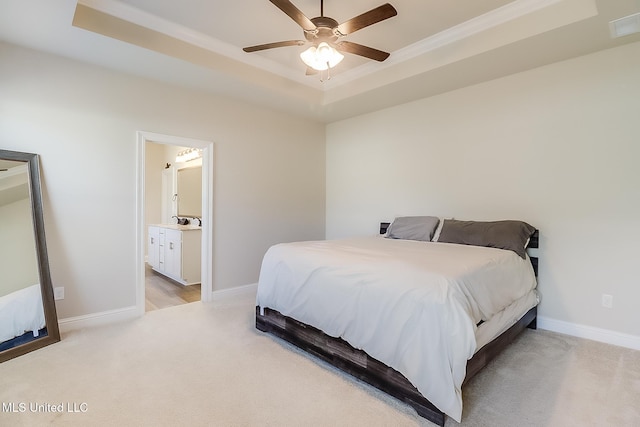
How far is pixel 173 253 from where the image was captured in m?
4.79

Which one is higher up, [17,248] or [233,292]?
[17,248]

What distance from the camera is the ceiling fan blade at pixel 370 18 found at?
1.91 meters

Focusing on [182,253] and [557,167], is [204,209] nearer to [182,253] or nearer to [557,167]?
[182,253]

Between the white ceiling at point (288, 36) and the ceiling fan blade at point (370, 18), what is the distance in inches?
25.1

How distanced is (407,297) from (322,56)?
6.02 ft

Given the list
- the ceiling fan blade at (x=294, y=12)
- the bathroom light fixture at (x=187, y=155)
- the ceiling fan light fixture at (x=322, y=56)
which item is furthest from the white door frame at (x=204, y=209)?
the ceiling fan blade at (x=294, y=12)

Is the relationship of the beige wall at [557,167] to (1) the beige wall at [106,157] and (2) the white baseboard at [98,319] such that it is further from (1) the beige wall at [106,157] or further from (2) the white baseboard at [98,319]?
(2) the white baseboard at [98,319]

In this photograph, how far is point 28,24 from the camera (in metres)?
2.38

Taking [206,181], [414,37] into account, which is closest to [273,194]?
[206,181]

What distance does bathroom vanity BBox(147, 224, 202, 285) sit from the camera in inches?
180

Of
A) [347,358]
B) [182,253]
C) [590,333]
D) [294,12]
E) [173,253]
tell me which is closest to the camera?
[294,12]

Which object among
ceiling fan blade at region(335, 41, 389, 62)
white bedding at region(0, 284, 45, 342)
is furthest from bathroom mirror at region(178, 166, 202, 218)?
ceiling fan blade at region(335, 41, 389, 62)

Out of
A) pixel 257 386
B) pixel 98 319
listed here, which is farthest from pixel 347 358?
pixel 98 319

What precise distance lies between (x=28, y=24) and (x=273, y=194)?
2906mm
